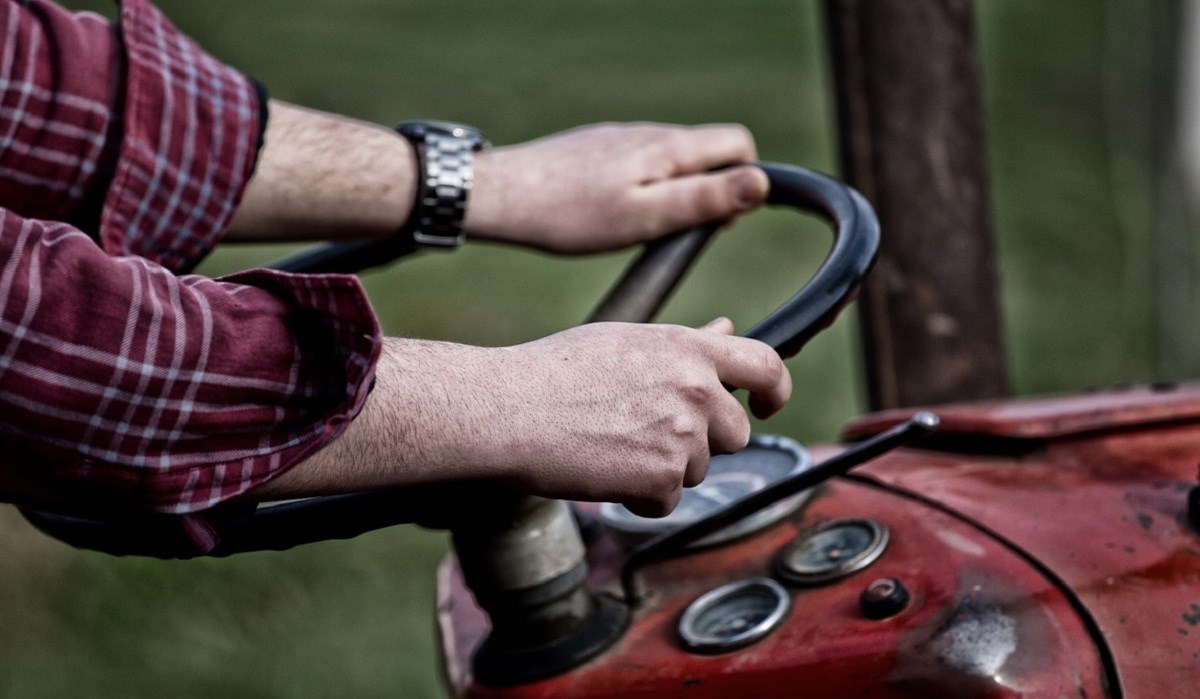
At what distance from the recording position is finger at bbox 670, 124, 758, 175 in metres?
1.58

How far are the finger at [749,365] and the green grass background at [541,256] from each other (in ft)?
6.60

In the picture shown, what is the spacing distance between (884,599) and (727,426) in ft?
0.66

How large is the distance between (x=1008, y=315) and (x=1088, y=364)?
0.50 meters

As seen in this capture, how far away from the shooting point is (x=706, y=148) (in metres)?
1.58

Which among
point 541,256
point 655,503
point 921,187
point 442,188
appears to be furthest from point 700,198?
point 541,256

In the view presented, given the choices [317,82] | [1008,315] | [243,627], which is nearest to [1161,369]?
[1008,315]

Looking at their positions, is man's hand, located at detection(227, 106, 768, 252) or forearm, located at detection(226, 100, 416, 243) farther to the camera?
forearm, located at detection(226, 100, 416, 243)

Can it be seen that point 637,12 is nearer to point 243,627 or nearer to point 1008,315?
point 1008,315

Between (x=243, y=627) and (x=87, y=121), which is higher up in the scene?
(x=87, y=121)

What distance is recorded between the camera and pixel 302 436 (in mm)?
971

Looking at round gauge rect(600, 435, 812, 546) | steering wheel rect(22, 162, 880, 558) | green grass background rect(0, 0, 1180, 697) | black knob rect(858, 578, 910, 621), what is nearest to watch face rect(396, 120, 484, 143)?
steering wheel rect(22, 162, 880, 558)

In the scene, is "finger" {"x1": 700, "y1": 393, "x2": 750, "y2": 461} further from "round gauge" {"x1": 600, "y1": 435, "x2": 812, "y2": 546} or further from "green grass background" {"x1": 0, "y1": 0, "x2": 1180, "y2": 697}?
"green grass background" {"x1": 0, "y1": 0, "x2": 1180, "y2": 697}

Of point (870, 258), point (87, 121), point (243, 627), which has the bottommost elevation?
point (243, 627)

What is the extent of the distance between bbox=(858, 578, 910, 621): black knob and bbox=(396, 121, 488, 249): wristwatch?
2.41ft
